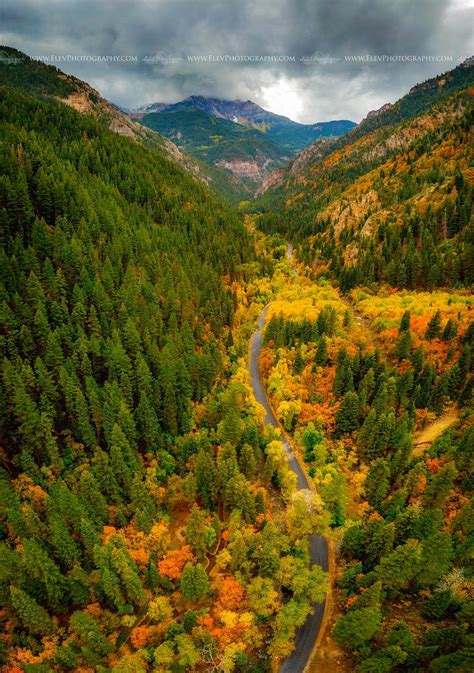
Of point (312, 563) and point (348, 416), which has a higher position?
point (348, 416)

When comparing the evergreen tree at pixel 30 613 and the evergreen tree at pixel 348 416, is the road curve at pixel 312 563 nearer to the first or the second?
the evergreen tree at pixel 348 416

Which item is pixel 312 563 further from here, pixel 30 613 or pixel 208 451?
pixel 30 613

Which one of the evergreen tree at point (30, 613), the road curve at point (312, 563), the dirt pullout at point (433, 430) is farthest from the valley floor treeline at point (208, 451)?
the road curve at point (312, 563)

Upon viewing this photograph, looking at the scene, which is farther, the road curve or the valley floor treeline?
the valley floor treeline

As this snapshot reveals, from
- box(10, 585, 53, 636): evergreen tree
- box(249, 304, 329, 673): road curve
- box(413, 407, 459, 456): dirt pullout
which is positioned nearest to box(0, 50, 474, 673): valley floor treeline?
box(10, 585, 53, 636): evergreen tree

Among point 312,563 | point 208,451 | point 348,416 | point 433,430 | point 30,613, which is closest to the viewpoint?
point 30,613

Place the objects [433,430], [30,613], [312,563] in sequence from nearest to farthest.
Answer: [30,613] → [312,563] → [433,430]

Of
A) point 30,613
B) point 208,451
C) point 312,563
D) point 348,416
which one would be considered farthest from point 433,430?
point 30,613

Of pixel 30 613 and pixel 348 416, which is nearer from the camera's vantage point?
pixel 30 613

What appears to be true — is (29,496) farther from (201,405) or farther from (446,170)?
(446,170)

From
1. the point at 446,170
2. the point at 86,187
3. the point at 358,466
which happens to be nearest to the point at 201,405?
the point at 358,466

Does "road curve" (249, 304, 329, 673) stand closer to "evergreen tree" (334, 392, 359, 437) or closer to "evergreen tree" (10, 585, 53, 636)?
"evergreen tree" (334, 392, 359, 437)
